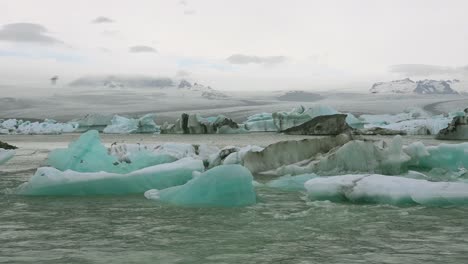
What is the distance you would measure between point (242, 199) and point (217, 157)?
5313 millimetres

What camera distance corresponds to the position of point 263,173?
38.4 ft

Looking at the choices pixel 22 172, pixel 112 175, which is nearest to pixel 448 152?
pixel 112 175

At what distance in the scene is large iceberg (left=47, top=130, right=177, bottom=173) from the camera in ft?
35.9

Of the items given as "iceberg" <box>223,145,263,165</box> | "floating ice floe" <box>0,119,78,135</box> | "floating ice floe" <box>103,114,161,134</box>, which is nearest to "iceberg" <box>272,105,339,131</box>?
"floating ice floe" <box>103,114,161,134</box>

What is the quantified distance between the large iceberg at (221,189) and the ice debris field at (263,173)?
13 mm

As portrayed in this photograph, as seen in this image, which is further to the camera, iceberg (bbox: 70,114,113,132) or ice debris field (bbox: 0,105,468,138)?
iceberg (bbox: 70,114,113,132)

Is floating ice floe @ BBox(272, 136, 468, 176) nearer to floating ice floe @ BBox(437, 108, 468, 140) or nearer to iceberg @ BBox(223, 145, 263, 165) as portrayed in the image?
iceberg @ BBox(223, 145, 263, 165)

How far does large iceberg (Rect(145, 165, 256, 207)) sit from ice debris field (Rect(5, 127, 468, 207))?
0.01 meters

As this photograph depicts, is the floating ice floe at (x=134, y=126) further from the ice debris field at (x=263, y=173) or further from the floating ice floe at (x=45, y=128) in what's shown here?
the ice debris field at (x=263, y=173)

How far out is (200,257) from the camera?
14.3 ft

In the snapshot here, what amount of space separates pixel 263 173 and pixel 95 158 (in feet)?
11.6

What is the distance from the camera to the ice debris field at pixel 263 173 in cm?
717

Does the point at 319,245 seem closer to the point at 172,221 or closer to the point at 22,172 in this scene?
the point at 172,221

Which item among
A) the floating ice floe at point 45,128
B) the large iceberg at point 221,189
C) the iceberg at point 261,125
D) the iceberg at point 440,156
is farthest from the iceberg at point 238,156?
the floating ice floe at point 45,128
